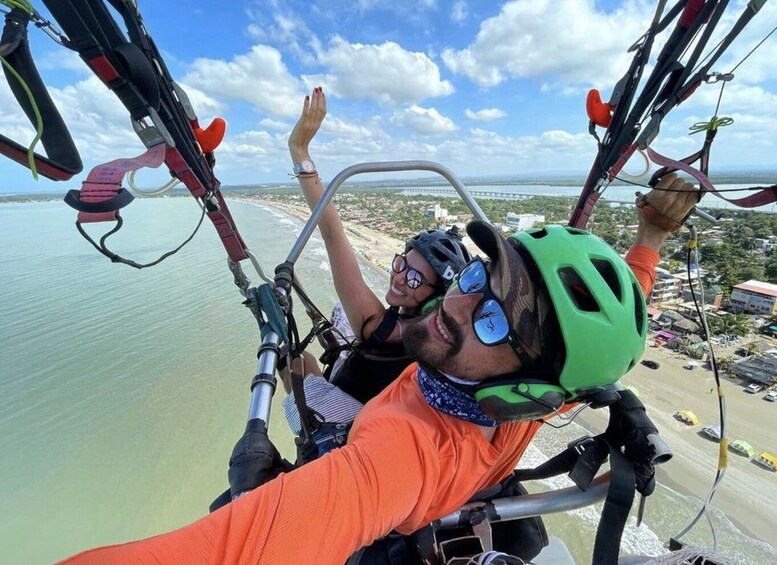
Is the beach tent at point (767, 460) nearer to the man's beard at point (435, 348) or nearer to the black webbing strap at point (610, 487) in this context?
the black webbing strap at point (610, 487)

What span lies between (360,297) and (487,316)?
98cm

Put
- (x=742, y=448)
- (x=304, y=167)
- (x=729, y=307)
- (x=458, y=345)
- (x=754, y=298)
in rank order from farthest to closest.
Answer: (x=729, y=307)
(x=754, y=298)
(x=742, y=448)
(x=304, y=167)
(x=458, y=345)

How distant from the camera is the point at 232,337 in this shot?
1841 centimetres

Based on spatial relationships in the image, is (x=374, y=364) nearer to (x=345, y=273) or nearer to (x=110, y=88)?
(x=345, y=273)

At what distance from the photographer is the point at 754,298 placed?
22.5 m

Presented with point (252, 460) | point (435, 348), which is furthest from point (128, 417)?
point (435, 348)

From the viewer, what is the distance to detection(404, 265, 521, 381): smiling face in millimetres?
1093

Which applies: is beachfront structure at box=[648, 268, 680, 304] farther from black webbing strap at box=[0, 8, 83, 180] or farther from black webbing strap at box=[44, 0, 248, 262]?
black webbing strap at box=[0, 8, 83, 180]

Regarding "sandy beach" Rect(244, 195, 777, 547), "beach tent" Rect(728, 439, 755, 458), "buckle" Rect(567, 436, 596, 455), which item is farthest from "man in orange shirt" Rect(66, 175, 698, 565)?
"beach tent" Rect(728, 439, 755, 458)

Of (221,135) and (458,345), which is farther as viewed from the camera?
(221,135)

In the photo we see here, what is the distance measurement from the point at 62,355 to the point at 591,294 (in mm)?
21462

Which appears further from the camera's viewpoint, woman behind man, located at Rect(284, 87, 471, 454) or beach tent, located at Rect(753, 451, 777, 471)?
beach tent, located at Rect(753, 451, 777, 471)

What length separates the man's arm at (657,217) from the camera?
1.44 metres

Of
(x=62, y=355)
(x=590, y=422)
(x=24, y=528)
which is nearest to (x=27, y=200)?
(x=62, y=355)
